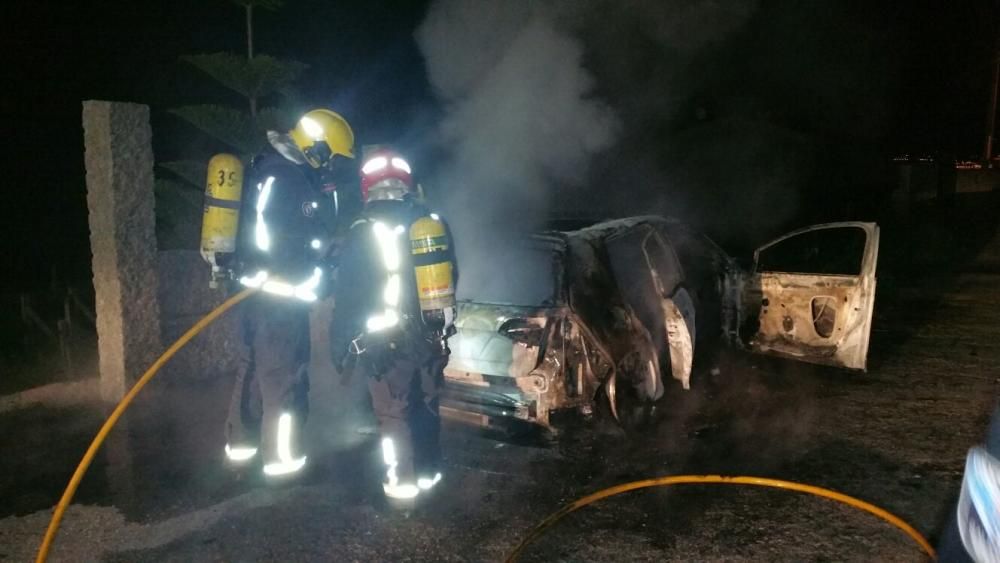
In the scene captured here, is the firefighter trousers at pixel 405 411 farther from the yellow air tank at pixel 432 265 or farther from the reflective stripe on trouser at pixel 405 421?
the yellow air tank at pixel 432 265

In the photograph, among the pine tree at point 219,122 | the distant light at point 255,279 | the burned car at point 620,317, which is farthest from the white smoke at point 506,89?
the distant light at point 255,279

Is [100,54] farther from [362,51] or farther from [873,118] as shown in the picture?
[873,118]

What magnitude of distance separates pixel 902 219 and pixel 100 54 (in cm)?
2112

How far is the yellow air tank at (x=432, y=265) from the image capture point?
371 centimetres

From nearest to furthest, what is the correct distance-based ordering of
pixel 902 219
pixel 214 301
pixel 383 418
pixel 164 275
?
pixel 383 418
pixel 164 275
pixel 214 301
pixel 902 219

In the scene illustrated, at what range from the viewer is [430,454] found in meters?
4.04

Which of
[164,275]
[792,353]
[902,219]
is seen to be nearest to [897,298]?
[792,353]

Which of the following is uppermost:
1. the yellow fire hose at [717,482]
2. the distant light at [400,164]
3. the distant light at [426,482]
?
the distant light at [400,164]

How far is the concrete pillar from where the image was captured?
219 inches

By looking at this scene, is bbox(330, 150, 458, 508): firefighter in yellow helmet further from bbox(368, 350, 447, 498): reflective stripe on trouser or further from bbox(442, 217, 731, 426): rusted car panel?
bbox(442, 217, 731, 426): rusted car panel

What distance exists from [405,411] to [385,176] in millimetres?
1346

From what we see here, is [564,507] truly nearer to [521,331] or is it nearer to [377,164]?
[521,331]

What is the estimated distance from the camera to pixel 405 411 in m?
3.91

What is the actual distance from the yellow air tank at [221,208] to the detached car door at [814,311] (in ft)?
14.9
